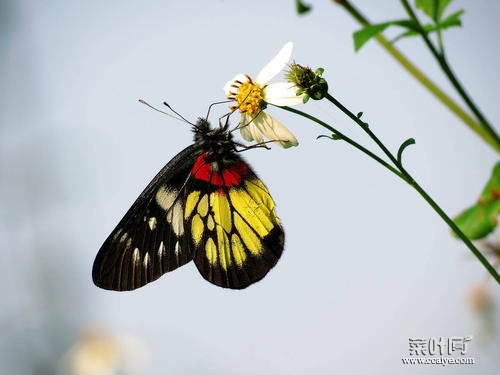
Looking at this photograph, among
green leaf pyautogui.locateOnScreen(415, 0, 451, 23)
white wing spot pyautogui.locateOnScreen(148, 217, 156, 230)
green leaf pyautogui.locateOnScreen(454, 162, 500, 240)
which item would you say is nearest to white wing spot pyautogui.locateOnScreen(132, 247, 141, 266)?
white wing spot pyautogui.locateOnScreen(148, 217, 156, 230)

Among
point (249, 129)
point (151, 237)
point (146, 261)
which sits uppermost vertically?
point (249, 129)

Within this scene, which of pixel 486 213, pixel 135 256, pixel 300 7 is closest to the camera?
pixel 300 7

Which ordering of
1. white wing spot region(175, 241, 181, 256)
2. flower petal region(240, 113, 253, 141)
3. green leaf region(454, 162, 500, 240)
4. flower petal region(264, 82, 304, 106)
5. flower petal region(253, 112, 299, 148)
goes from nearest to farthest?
1. green leaf region(454, 162, 500, 240)
2. flower petal region(264, 82, 304, 106)
3. flower petal region(253, 112, 299, 148)
4. flower petal region(240, 113, 253, 141)
5. white wing spot region(175, 241, 181, 256)

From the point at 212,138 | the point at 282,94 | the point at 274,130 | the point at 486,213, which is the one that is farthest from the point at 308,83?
→ the point at 212,138

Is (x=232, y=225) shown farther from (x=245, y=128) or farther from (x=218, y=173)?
(x=245, y=128)

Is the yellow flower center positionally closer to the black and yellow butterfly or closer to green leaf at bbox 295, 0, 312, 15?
the black and yellow butterfly

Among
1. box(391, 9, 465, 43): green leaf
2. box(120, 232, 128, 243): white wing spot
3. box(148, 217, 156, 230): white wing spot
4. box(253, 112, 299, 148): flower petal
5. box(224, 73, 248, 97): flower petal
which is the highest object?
box(224, 73, 248, 97): flower petal
